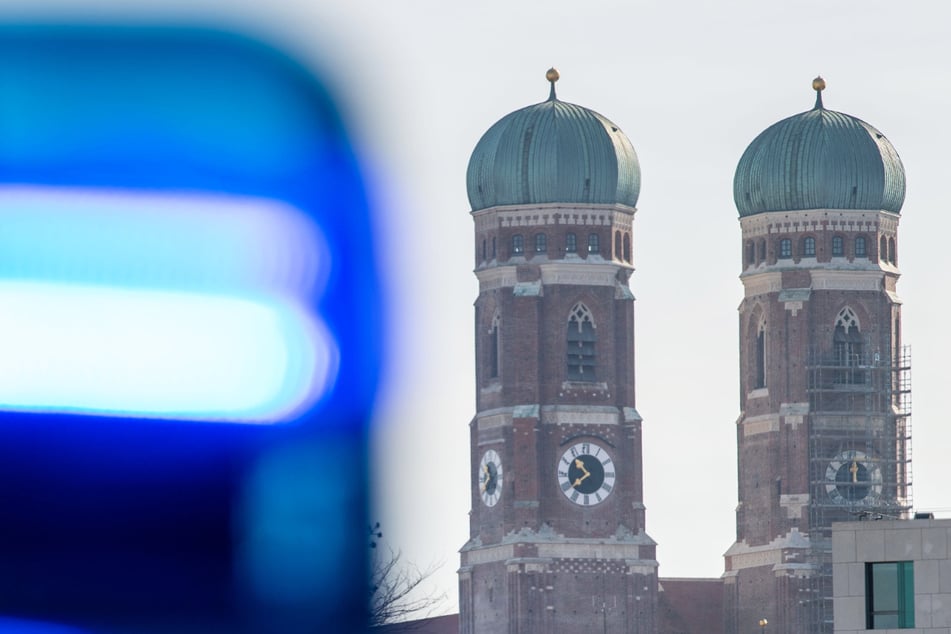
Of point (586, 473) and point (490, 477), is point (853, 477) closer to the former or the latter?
point (586, 473)

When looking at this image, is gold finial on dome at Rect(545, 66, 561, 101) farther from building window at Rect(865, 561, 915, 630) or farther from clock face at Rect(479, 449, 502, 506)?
building window at Rect(865, 561, 915, 630)

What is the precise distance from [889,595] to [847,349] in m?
61.1

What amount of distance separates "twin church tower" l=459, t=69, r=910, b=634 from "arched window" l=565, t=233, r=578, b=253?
76mm

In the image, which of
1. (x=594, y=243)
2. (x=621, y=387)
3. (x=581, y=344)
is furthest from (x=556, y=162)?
(x=621, y=387)

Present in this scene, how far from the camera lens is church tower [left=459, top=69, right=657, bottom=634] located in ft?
383

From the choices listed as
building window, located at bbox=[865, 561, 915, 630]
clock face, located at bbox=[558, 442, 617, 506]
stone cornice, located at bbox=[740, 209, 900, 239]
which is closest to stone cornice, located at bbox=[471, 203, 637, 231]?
stone cornice, located at bbox=[740, 209, 900, 239]

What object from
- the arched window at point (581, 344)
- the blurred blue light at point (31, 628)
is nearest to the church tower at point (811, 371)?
the arched window at point (581, 344)

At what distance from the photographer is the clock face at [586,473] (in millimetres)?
118062

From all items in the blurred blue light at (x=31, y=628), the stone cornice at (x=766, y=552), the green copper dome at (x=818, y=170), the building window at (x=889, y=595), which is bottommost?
the blurred blue light at (x=31, y=628)

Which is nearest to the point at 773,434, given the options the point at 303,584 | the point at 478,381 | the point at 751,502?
the point at 751,502

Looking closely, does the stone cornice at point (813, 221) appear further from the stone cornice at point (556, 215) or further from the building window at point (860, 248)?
the stone cornice at point (556, 215)

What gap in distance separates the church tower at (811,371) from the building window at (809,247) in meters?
0.04

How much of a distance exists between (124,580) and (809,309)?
104441 millimetres

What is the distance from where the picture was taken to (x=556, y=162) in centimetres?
12050
